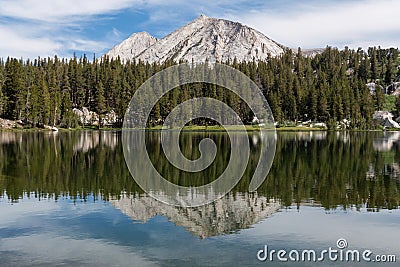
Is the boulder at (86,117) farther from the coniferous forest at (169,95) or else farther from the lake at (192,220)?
the lake at (192,220)

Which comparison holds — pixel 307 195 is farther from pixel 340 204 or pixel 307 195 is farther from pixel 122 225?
pixel 122 225

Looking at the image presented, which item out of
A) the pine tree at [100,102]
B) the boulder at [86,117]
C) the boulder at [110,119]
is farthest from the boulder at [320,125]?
the boulder at [86,117]

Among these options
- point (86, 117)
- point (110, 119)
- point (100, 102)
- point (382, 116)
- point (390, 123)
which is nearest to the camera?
point (86, 117)

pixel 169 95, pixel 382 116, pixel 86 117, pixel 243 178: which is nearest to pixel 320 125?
pixel 382 116

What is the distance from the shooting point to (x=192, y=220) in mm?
23078

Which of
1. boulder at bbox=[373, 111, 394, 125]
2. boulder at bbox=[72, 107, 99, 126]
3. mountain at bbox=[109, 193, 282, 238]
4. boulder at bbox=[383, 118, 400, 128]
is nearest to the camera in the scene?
mountain at bbox=[109, 193, 282, 238]

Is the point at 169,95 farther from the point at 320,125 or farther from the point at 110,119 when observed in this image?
the point at 320,125

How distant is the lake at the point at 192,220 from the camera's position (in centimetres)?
1708

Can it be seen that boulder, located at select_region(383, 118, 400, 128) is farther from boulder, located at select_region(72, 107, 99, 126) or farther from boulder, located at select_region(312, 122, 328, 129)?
boulder, located at select_region(72, 107, 99, 126)

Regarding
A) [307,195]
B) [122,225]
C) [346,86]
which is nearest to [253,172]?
[307,195]

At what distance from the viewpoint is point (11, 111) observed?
443 ft

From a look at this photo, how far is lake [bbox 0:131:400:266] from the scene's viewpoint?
17078 millimetres

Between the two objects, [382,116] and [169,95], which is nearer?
[169,95]

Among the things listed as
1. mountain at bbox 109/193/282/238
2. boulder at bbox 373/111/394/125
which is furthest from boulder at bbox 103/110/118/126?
mountain at bbox 109/193/282/238
